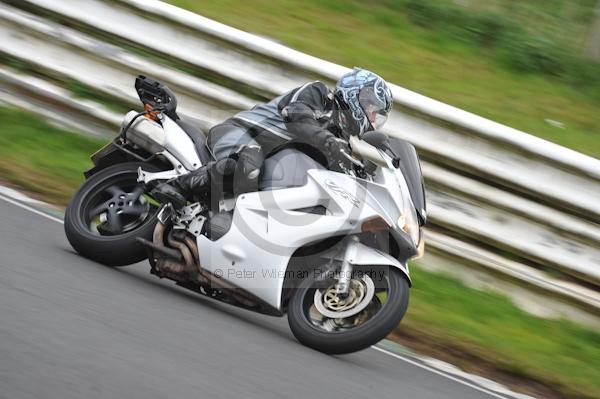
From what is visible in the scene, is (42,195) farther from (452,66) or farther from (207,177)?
(452,66)

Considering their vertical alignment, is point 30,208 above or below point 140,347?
below

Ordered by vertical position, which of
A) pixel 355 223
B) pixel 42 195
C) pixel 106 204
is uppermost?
pixel 355 223

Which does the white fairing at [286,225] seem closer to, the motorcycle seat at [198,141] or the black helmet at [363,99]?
the black helmet at [363,99]

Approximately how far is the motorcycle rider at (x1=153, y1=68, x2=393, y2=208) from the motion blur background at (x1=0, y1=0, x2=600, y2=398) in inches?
58.8

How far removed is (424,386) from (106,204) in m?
2.18

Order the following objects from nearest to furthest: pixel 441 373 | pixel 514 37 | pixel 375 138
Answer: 1. pixel 375 138
2. pixel 441 373
3. pixel 514 37

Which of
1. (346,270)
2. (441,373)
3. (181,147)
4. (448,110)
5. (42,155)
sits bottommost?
(42,155)

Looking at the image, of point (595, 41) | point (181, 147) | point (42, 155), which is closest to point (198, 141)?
point (181, 147)

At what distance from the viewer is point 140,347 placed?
186 inches

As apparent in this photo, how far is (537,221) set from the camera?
740cm

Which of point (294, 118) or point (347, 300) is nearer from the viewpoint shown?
point (347, 300)

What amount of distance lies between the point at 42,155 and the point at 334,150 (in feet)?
11.1

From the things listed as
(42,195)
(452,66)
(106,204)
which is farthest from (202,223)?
(452,66)

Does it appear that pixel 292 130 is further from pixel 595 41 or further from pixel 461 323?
pixel 595 41
